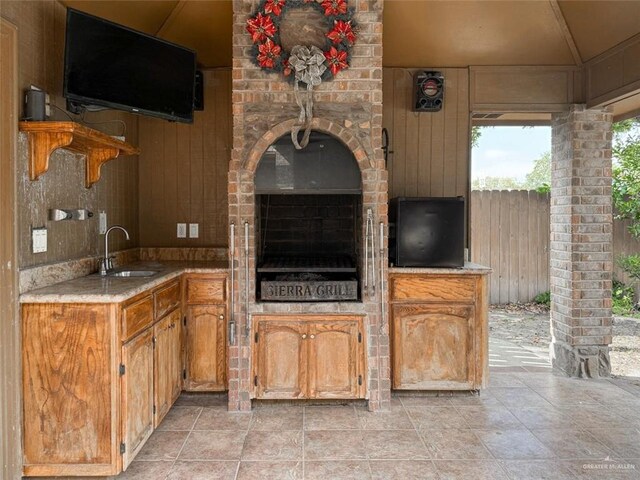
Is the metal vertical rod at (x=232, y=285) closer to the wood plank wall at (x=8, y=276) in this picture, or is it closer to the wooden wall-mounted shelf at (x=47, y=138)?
the wooden wall-mounted shelf at (x=47, y=138)

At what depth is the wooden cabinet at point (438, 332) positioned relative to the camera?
3.26m

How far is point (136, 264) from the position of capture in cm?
350

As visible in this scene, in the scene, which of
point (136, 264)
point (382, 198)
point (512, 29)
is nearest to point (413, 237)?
point (382, 198)

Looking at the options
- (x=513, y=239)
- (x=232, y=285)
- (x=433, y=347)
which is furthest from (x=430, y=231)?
(x=513, y=239)

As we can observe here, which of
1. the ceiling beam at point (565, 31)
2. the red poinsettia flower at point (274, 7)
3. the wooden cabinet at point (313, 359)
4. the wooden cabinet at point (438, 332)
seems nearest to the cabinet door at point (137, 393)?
the wooden cabinet at point (313, 359)

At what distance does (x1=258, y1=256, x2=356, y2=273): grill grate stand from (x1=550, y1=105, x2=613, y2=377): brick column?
192 cm

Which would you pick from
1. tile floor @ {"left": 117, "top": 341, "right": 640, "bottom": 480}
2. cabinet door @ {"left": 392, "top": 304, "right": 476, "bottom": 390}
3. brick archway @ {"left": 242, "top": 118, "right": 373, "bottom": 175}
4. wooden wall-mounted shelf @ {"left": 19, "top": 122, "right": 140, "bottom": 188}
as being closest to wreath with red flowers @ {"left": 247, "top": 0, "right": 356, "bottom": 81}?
brick archway @ {"left": 242, "top": 118, "right": 373, "bottom": 175}

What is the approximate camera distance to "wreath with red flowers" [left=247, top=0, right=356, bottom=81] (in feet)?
9.52

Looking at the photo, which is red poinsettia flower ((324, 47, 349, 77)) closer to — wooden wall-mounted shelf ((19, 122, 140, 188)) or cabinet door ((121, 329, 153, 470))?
wooden wall-mounted shelf ((19, 122, 140, 188))

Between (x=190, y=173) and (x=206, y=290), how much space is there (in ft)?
3.81

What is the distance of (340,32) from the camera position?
9.56 feet

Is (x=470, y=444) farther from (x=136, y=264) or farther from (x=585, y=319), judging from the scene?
(x=136, y=264)

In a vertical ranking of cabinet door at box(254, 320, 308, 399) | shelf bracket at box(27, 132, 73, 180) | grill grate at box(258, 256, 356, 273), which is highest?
shelf bracket at box(27, 132, 73, 180)

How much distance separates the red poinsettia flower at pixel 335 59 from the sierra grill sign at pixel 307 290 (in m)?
1.41
